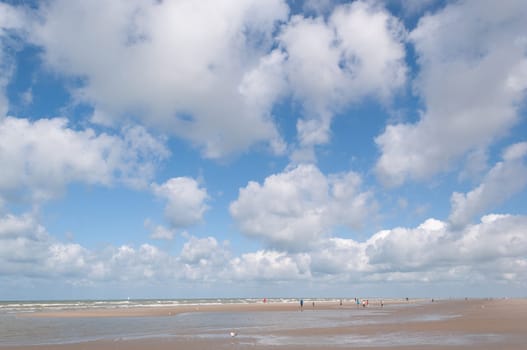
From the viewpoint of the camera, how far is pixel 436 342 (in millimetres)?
24906

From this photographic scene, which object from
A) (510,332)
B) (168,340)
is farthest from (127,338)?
(510,332)

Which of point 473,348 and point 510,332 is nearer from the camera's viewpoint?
point 473,348

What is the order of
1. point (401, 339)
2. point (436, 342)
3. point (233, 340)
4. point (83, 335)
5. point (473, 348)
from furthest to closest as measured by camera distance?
1. point (83, 335)
2. point (233, 340)
3. point (401, 339)
4. point (436, 342)
5. point (473, 348)

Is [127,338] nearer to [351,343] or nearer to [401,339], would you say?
[351,343]

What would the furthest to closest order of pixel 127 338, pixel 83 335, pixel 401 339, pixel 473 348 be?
pixel 83 335
pixel 127 338
pixel 401 339
pixel 473 348

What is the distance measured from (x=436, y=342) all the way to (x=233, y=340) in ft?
42.0

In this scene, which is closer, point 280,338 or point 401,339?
point 401,339

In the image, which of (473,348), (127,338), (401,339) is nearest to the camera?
(473,348)

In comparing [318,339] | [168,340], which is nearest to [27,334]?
[168,340]

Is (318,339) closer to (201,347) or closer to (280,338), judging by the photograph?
(280,338)

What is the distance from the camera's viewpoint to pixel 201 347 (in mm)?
25312

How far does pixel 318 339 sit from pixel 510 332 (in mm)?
13808

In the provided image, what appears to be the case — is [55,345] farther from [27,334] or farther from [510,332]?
[510,332]

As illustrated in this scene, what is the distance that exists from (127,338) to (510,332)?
27563 millimetres
